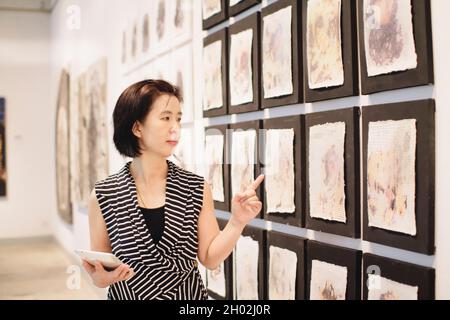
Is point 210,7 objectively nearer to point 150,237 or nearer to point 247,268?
point 247,268

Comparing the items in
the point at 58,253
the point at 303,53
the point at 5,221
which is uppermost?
the point at 303,53

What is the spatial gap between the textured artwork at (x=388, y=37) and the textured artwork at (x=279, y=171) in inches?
18.0

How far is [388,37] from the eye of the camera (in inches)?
59.5

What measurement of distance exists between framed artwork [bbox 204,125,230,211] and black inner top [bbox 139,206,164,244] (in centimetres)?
76

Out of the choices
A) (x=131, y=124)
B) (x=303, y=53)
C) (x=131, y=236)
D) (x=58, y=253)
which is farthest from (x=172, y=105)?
(x=58, y=253)

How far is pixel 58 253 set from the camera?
2922 mm

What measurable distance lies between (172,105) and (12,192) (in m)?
1.54

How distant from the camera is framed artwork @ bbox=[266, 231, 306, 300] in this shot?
→ 76.3 inches

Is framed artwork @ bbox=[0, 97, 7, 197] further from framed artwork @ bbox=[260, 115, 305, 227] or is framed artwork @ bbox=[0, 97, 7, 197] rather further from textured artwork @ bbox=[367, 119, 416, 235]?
textured artwork @ bbox=[367, 119, 416, 235]

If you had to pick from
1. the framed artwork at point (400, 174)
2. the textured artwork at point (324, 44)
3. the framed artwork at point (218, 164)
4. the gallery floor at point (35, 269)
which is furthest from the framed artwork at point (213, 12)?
the gallery floor at point (35, 269)

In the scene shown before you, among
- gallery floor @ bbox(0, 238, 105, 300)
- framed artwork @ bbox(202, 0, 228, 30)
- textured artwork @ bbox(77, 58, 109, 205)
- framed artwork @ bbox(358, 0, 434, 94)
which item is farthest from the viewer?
textured artwork @ bbox(77, 58, 109, 205)

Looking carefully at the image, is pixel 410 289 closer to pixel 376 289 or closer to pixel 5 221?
pixel 376 289

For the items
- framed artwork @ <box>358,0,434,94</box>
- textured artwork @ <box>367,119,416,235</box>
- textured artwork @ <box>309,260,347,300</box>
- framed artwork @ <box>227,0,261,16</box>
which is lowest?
textured artwork @ <box>309,260,347,300</box>

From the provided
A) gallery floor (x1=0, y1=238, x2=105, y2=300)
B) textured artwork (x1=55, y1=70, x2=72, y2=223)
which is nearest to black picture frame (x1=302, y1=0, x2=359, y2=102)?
gallery floor (x1=0, y1=238, x2=105, y2=300)
